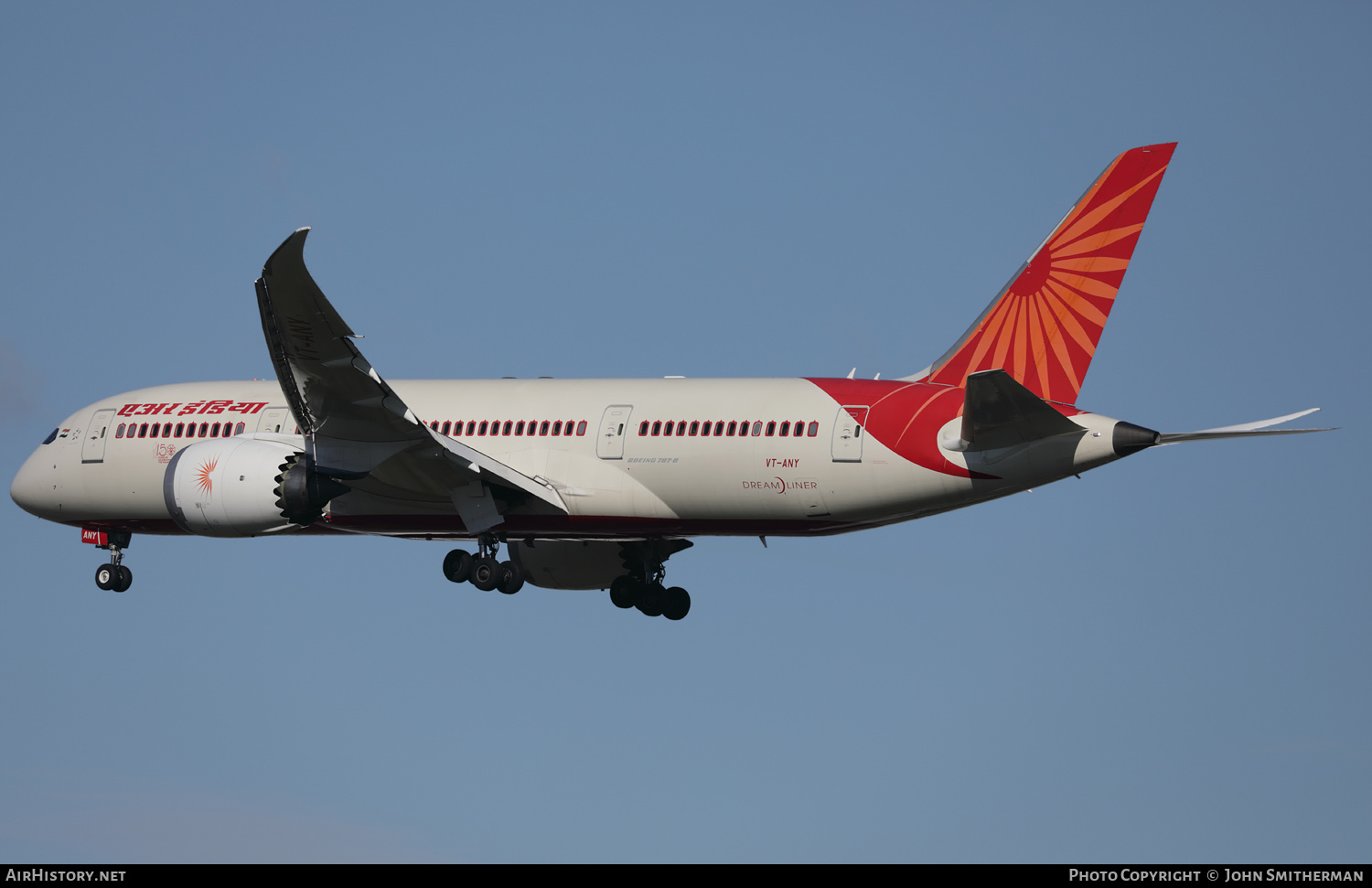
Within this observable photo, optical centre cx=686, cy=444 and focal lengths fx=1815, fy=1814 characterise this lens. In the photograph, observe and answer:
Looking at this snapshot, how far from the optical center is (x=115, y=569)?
42.9 meters

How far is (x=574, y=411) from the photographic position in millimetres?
38250

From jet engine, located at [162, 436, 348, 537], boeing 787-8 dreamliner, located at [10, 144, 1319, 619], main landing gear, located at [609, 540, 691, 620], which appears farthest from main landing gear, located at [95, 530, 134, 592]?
main landing gear, located at [609, 540, 691, 620]

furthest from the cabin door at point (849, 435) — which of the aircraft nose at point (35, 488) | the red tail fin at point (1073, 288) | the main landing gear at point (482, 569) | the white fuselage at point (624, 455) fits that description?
the aircraft nose at point (35, 488)

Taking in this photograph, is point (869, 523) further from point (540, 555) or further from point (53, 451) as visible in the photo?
point (53, 451)

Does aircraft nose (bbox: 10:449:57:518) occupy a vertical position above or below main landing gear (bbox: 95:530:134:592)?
above

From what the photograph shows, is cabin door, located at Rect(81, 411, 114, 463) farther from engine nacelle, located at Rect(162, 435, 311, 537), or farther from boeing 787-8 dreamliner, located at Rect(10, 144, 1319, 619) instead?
engine nacelle, located at Rect(162, 435, 311, 537)

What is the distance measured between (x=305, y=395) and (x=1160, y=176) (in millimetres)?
17246

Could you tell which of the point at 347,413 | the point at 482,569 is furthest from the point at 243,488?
the point at 482,569

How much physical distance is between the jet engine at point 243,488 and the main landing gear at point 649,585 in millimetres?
8366

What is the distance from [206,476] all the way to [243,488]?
36.5 inches

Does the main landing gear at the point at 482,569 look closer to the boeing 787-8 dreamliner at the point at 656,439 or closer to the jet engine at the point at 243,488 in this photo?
the boeing 787-8 dreamliner at the point at 656,439

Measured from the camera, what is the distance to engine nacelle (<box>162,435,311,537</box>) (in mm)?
36688

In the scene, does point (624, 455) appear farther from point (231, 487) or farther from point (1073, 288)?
point (1073, 288)
